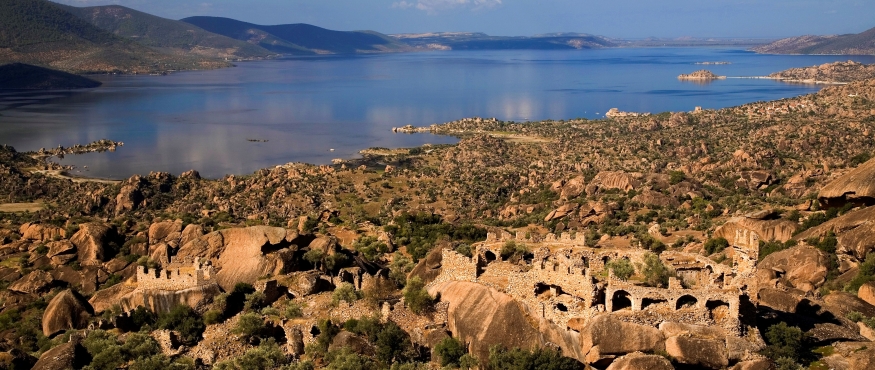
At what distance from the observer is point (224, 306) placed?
26219 mm

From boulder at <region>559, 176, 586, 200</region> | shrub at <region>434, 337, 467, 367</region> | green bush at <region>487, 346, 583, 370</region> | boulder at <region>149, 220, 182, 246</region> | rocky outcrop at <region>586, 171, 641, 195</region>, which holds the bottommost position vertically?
boulder at <region>559, 176, 586, 200</region>

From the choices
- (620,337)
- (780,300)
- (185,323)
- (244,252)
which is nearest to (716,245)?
(780,300)

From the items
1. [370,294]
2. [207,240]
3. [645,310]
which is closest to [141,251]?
[207,240]

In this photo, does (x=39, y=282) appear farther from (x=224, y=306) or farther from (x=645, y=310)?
(x=645, y=310)

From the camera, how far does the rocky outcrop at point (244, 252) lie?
94.6ft

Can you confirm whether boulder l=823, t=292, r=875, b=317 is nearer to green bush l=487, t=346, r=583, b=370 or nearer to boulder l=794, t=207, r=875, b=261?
boulder l=794, t=207, r=875, b=261

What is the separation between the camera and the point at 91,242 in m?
38.7

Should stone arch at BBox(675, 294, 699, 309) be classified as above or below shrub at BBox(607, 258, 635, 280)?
above

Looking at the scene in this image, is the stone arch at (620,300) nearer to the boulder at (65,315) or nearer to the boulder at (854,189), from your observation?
the boulder at (854,189)

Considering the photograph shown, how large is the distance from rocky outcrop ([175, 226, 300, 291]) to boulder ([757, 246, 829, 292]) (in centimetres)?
1887

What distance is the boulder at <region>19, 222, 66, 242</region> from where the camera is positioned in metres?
42.3

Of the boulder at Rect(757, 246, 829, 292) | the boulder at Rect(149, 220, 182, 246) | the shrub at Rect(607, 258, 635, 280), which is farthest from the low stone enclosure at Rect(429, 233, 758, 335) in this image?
the boulder at Rect(149, 220, 182, 246)

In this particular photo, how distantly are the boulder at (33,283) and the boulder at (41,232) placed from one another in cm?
701

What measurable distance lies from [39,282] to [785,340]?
102 ft
